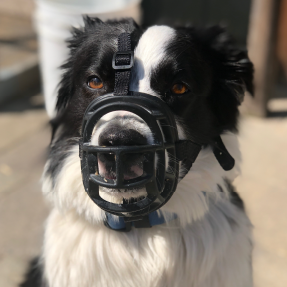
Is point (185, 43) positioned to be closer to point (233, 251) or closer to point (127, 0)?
point (233, 251)

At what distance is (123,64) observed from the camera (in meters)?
1.44

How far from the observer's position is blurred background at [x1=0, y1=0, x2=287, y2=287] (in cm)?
263

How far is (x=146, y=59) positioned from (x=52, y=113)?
5.14 ft

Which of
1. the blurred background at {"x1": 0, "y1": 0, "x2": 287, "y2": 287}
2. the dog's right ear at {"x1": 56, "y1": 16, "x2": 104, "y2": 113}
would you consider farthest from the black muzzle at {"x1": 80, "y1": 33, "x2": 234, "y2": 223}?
the blurred background at {"x1": 0, "y1": 0, "x2": 287, "y2": 287}

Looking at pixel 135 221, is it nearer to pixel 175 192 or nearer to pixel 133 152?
pixel 175 192

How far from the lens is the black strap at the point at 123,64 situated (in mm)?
1392

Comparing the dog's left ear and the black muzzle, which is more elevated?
the dog's left ear

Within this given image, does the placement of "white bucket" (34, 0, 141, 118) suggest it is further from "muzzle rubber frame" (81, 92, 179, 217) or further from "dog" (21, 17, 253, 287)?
"muzzle rubber frame" (81, 92, 179, 217)

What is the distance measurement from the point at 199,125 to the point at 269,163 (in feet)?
6.81

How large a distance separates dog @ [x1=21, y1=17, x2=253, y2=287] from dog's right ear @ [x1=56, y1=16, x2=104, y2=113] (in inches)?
1.0

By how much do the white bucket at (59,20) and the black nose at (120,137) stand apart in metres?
2.19

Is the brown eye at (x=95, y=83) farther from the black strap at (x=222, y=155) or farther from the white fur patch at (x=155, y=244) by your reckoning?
the black strap at (x=222, y=155)

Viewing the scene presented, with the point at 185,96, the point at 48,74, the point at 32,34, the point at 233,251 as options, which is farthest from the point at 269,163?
the point at 32,34

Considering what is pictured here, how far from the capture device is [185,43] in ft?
5.29
